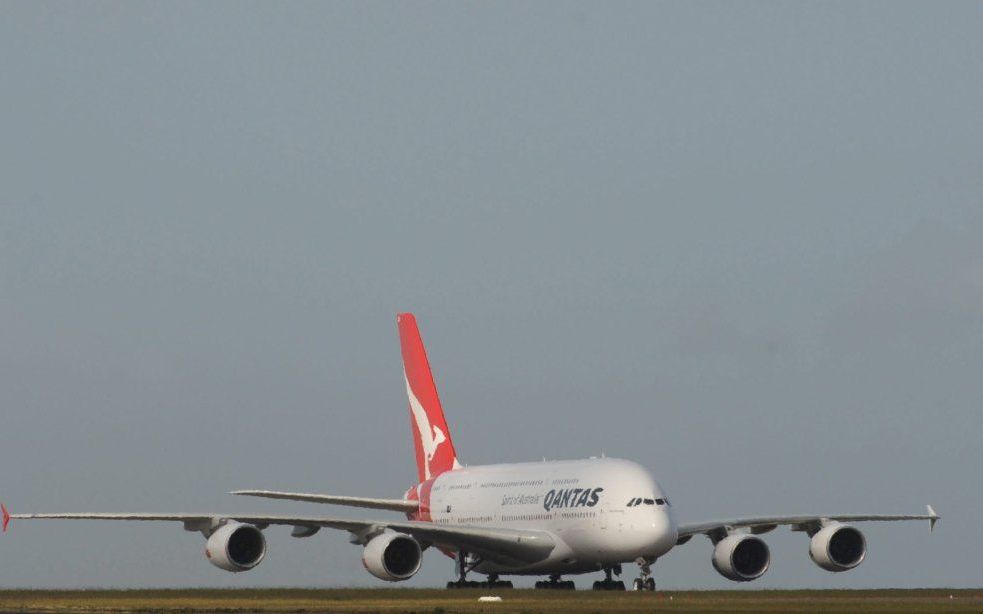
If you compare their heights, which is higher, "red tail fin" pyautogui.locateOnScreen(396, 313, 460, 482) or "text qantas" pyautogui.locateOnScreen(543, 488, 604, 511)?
"red tail fin" pyautogui.locateOnScreen(396, 313, 460, 482)

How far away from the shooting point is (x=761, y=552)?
55.8 m

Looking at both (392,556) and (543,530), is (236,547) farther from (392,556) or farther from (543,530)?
(543,530)

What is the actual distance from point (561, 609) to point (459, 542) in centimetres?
1858

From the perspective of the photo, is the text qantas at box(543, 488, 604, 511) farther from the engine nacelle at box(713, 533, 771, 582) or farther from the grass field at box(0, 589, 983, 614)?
the engine nacelle at box(713, 533, 771, 582)

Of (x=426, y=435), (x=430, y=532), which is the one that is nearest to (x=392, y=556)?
(x=430, y=532)

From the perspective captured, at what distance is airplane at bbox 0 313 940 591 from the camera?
52.2m

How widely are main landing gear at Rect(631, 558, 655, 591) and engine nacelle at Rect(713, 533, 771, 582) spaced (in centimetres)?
341

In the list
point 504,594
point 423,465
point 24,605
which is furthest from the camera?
point 423,465

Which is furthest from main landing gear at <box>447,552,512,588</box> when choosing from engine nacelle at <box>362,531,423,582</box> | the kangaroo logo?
the kangaroo logo

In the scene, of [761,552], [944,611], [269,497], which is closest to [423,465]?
[269,497]

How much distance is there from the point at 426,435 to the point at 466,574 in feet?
33.9

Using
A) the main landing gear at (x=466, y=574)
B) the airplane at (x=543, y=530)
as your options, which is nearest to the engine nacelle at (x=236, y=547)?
the airplane at (x=543, y=530)

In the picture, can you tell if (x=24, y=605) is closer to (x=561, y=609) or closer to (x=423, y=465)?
(x=561, y=609)

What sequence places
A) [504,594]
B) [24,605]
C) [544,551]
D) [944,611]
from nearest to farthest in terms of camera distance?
[944,611]
[24,605]
[504,594]
[544,551]
